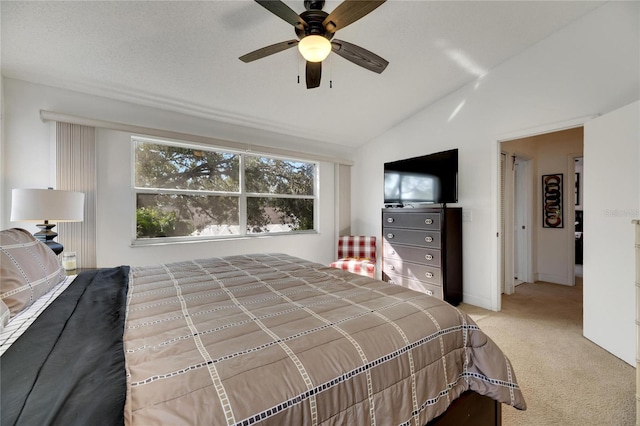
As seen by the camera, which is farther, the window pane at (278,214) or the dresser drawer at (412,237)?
the window pane at (278,214)

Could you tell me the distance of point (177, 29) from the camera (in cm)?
210

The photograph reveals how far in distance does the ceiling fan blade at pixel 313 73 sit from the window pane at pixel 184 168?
1.89m

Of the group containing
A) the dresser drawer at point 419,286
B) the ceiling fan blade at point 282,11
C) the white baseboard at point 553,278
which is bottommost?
the white baseboard at point 553,278

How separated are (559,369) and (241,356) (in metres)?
2.43

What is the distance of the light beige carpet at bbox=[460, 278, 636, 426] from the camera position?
1.57m

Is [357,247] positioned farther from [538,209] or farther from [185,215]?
[538,209]

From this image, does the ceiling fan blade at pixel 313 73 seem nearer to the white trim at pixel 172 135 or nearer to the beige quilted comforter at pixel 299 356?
the beige quilted comforter at pixel 299 356

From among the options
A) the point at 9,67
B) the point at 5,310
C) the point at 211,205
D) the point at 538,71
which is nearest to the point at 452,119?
the point at 538,71

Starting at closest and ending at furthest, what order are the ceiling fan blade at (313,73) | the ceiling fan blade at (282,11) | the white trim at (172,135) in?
the ceiling fan blade at (282,11), the ceiling fan blade at (313,73), the white trim at (172,135)

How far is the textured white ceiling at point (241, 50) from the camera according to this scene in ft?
6.50

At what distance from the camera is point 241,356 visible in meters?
0.82

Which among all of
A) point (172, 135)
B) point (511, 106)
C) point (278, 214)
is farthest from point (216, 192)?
point (511, 106)

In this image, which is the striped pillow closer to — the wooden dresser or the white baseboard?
the wooden dresser

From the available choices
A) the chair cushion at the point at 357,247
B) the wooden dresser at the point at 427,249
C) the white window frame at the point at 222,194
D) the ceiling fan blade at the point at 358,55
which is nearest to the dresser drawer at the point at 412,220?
the wooden dresser at the point at 427,249
